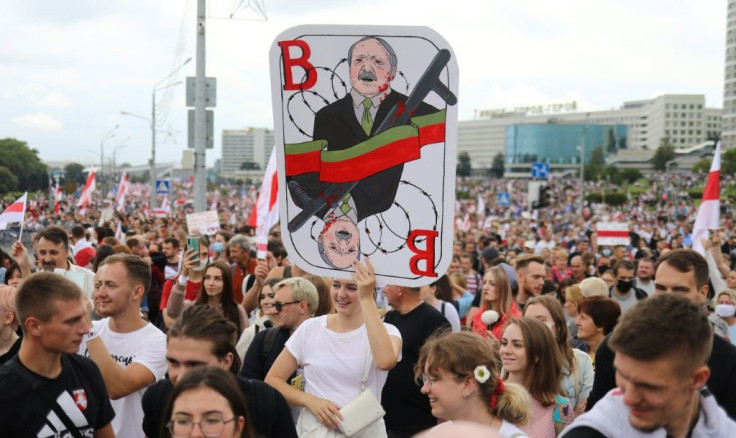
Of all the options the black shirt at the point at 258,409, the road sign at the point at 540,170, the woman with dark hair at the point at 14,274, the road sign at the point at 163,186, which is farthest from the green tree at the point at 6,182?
the road sign at the point at 540,170

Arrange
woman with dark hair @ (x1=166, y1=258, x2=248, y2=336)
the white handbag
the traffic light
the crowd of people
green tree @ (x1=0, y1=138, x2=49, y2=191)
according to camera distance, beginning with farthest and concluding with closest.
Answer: the traffic light < green tree @ (x1=0, y1=138, x2=49, y2=191) < woman with dark hair @ (x1=166, y1=258, x2=248, y2=336) < the white handbag < the crowd of people

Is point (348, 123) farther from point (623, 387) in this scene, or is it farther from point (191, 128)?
point (191, 128)

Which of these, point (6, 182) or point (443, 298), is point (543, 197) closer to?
point (6, 182)

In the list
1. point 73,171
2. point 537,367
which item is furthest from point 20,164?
point 73,171

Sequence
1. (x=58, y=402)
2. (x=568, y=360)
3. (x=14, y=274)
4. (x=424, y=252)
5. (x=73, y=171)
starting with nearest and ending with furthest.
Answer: (x=58, y=402) → (x=424, y=252) → (x=568, y=360) → (x=14, y=274) → (x=73, y=171)

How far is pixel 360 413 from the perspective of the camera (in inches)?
178

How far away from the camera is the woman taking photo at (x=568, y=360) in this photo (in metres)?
5.16

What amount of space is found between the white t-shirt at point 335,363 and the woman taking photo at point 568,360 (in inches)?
44.0

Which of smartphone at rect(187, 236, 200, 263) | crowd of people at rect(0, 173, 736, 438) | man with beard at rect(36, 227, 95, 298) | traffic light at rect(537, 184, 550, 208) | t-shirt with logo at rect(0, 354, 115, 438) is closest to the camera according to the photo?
crowd of people at rect(0, 173, 736, 438)

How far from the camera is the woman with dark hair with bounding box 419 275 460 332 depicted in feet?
20.8

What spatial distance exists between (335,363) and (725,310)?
4.02 meters

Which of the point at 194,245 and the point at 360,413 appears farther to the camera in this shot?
the point at 194,245

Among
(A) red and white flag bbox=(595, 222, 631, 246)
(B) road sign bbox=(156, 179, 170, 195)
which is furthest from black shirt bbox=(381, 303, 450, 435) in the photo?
(B) road sign bbox=(156, 179, 170, 195)

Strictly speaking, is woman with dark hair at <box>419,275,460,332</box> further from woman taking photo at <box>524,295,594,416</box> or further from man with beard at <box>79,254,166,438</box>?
man with beard at <box>79,254,166,438</box>
